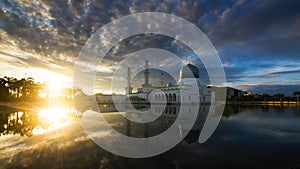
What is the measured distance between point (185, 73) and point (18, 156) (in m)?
66.2

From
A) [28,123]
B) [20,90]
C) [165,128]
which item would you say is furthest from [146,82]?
[165,128]

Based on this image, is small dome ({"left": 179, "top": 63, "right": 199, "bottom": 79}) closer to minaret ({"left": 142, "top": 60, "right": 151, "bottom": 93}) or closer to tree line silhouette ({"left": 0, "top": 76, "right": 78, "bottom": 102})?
minaret ({"left": 142, "top": 60, "right": 151, "bottom": 93})

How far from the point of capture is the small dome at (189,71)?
233 feet

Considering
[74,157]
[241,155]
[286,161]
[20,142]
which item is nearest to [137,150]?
[74,157]

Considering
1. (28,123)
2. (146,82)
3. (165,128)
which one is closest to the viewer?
(165,128)

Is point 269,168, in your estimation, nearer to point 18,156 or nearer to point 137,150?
point 137,150

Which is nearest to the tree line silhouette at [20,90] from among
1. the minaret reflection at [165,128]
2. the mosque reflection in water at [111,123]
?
the mosque reflection in water at [111,123]

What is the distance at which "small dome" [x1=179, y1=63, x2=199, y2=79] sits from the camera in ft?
233

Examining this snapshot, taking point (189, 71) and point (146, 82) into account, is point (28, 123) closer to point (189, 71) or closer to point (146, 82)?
point (189, 71)

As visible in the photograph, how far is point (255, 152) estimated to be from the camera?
30.4 feet

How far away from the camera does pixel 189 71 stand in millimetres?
71125

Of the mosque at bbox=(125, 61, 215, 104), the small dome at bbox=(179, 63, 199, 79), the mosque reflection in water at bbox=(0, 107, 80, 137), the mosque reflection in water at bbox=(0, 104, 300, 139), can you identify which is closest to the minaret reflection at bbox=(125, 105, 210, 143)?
the mosque reflection in water at bbox=(0, 104, 300, 139)

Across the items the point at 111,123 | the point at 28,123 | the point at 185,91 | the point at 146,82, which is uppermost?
the point at 146,82

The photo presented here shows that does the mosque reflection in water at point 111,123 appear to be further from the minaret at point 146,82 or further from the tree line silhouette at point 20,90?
the minaret at point 146,82
